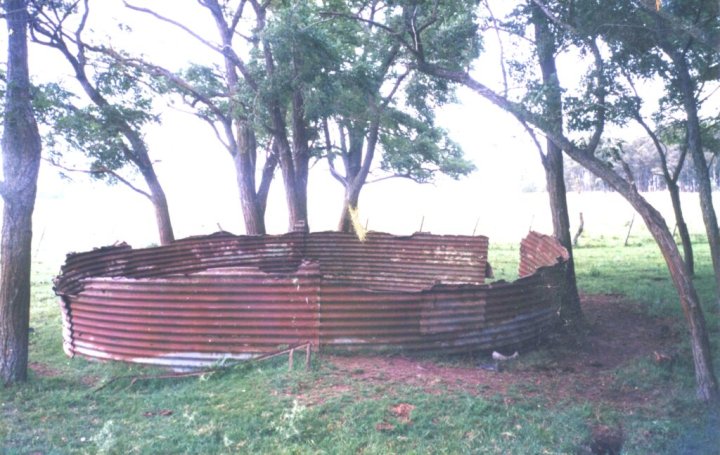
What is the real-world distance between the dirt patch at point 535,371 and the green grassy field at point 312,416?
0.28 ft

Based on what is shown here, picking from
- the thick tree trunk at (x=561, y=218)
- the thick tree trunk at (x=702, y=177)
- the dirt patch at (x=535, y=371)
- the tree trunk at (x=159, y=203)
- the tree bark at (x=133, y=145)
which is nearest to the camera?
the dirt patch at (x=535, y=371)

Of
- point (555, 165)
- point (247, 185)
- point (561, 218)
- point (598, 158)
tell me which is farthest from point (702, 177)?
point (247, 185)

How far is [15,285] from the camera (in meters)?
7.26

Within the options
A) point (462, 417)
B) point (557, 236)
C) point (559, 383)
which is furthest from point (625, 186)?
point (557, 236)

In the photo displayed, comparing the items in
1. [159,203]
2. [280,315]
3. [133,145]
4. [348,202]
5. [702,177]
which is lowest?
[280,315]

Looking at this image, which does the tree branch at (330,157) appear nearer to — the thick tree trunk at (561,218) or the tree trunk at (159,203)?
the tree trunk at (159,203)

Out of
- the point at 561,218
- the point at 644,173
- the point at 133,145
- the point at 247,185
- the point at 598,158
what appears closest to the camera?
the point at 598,158

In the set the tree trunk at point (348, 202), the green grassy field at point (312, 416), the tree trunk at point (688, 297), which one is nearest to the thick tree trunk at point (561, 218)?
the green grassy field at point (312, 416)

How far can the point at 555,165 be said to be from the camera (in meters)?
10.3

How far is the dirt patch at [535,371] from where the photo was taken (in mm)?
6068

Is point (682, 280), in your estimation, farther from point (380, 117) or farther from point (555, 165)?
point (380, 117)

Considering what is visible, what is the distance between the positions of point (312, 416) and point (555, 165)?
6924 mm

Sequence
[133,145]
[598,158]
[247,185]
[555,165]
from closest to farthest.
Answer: [598,158], [555,165], [133,145], [247,185]

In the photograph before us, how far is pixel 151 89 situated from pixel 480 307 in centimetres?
1144
